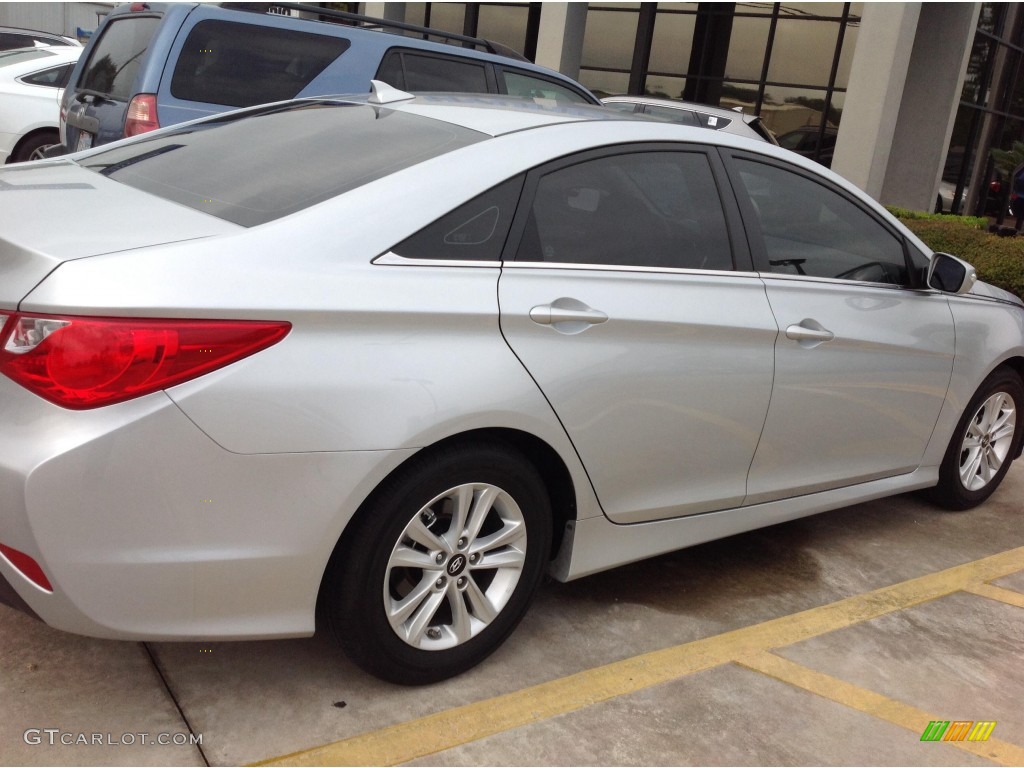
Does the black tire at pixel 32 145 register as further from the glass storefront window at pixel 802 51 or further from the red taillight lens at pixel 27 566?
the glass storefront window at pixel 802 51

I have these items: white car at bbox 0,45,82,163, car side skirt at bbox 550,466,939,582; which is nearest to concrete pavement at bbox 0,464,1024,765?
car side skirt at bbox 550,466,939,582

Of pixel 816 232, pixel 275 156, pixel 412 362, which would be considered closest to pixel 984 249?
pixel 816 232

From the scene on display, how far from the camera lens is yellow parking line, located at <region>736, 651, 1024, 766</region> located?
2.87 m

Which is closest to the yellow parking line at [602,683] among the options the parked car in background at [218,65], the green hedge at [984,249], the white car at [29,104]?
the parked car in background at [218,65]

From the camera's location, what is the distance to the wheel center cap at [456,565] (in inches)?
107

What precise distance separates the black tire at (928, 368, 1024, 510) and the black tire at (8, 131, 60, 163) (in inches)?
331

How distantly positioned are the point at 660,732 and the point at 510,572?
60cm

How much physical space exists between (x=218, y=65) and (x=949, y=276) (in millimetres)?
4332

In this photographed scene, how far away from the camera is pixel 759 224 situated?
348 centimetres

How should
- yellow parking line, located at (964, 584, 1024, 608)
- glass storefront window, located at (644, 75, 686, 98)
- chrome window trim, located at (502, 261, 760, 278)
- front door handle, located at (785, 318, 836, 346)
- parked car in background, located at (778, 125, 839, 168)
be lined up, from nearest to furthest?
chrome window trim, located at (502, 261, 760, 278), front door handle, located at (785, 318, 836, 346), yellow parking line, located at (964, 584, 1024, 608), parked car in background, located at (778, 125, 839, 168), glass storefront window, located at (644, 75, 686, 98)

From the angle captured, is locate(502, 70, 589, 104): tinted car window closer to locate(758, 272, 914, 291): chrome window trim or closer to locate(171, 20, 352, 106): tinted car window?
locate(171, 20, 352, 106): tinted car window

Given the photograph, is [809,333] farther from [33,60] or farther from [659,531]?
[33,60]

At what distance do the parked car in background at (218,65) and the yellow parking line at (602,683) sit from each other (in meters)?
3.30

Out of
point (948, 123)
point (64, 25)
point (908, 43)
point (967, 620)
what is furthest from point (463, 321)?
point (64, 25)
